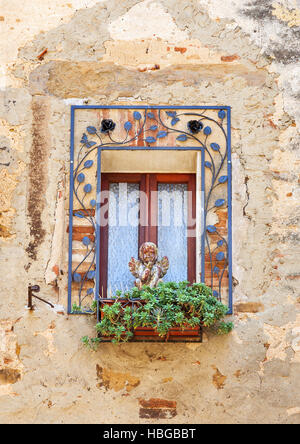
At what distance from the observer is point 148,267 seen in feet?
20.4

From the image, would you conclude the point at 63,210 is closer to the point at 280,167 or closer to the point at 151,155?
the point at 151,155

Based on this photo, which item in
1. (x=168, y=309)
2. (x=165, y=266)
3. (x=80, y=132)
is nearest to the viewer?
(x=168, y=309)

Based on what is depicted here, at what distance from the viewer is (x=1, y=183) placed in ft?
21.6

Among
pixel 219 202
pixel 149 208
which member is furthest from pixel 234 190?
pixel 149 208

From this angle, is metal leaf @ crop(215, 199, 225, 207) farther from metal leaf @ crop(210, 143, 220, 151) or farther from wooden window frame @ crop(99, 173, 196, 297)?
metal leaf @ crop(210, 143, 220, 151)

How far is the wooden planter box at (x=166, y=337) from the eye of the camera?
5.96 metres

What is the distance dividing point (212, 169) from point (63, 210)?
126 cm

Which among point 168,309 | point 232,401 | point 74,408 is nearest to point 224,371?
point 232,401

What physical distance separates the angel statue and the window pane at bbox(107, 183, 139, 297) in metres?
0.37

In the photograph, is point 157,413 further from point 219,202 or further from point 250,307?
point 219,202

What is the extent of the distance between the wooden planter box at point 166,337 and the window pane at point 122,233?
48cm

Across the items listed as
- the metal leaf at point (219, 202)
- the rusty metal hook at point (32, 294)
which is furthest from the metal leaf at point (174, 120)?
the rusty metal hook at point (32, 294)

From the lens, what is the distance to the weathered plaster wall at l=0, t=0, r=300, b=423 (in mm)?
6094
